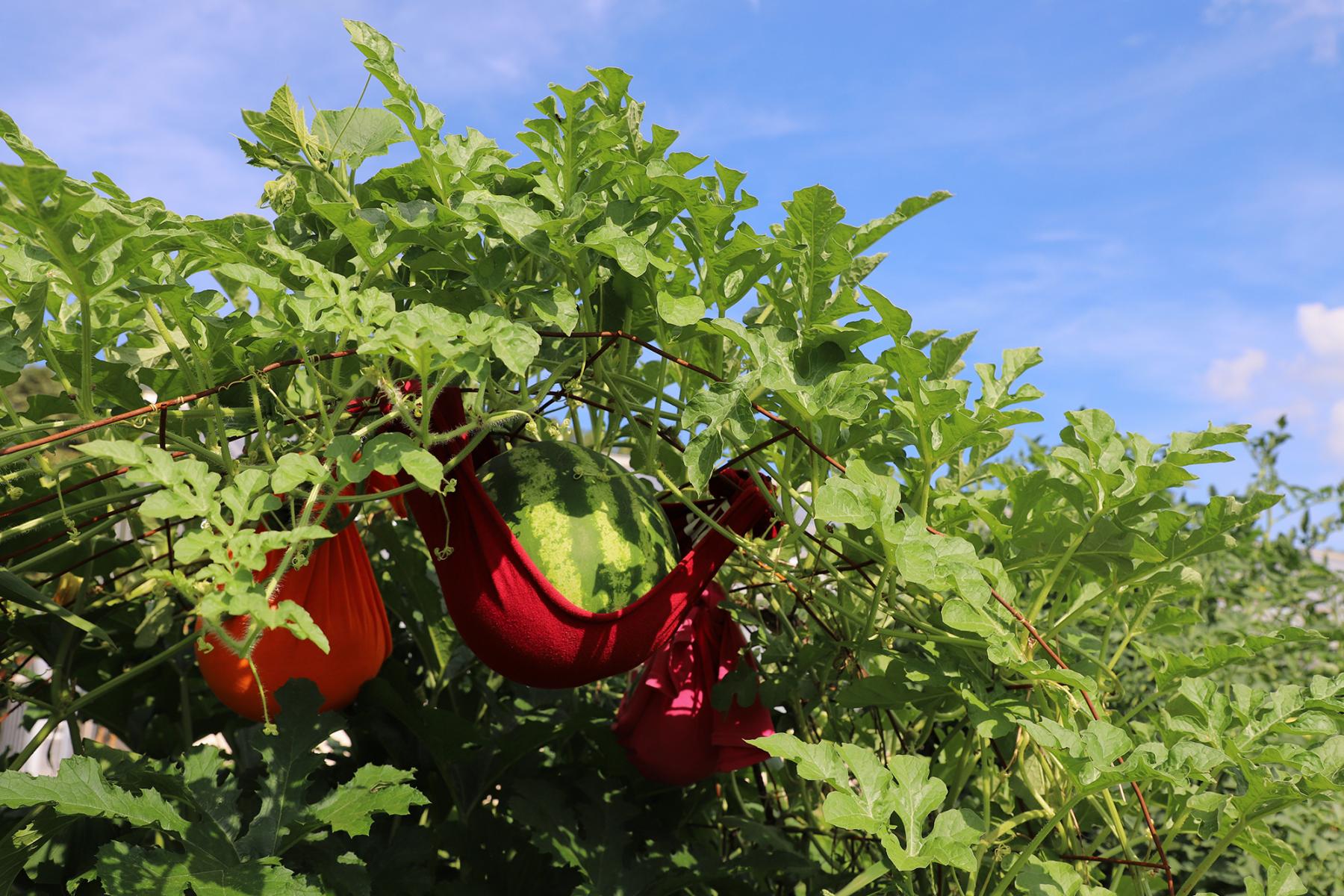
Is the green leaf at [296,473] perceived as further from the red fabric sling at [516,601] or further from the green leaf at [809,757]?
the green leaf at [809,757]

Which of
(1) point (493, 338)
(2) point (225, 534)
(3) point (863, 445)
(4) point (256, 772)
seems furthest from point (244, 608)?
(4) point (256, 772)

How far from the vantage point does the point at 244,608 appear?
2.86ft

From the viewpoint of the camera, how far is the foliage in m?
1.14

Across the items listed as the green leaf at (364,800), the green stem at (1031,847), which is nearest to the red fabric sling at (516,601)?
the green leaf at (364,800)

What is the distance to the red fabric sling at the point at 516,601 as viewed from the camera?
1281 mm

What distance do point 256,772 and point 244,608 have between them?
124 centimetres

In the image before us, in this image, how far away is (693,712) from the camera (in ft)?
5.68

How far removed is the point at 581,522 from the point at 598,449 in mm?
421

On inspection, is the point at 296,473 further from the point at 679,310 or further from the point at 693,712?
the point at 693,712

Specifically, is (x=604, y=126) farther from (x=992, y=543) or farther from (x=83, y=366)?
(x=992, y=543)

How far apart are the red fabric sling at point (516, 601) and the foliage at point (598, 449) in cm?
10

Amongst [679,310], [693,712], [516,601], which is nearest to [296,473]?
[516,601]

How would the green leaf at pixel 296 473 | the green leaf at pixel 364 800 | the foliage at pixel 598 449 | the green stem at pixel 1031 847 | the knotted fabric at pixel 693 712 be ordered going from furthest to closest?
the knotted fabric at pixel 693 712, the green leaf at pixel 364 800, the green stem at pixel 1031 847, the foliage at pixel 598 449, the green leaf at pixel 296 473

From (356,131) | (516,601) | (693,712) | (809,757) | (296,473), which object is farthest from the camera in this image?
(693,712)
